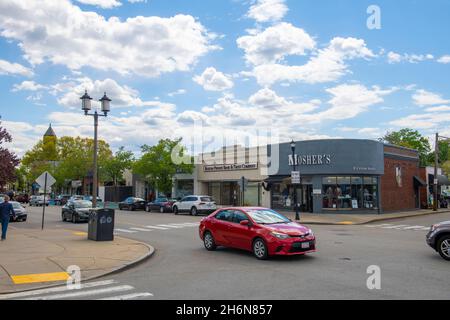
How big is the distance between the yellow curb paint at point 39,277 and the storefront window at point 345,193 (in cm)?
2512

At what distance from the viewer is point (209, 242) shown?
1310 centimetres

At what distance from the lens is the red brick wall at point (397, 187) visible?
33.3m


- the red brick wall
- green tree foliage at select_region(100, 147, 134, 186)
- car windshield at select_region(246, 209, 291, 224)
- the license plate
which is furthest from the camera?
green tree foliage at select_region(100, 147, 134, 186)

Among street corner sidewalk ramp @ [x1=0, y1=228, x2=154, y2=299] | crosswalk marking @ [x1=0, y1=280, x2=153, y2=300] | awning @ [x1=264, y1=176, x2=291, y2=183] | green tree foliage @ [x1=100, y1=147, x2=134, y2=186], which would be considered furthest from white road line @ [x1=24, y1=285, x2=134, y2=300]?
green tree foliage @ [x1=100, y1=147, x2=134, y2=186]

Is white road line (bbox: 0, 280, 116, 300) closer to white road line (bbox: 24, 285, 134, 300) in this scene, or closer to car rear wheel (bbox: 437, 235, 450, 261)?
white road line (bbox: 24, 285, 134, 300)

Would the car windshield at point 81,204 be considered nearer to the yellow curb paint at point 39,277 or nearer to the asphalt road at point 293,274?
the asphalt road at point 293,274

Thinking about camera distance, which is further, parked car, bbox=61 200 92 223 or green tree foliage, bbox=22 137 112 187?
green tree foliage, bbox=22 137 112 187

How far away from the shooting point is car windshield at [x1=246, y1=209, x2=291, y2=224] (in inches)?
455

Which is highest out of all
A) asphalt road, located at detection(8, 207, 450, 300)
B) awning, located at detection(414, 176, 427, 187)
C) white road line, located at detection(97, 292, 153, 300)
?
awning, located at detection(414, 176, 427, 187)

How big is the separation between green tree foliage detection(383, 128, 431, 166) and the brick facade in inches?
1671

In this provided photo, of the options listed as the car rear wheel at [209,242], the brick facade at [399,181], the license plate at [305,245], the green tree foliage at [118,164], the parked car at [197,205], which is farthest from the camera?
the green tree foliage at [118,164]

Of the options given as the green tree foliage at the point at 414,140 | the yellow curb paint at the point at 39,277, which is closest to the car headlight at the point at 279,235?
the yellow curb paint at the point at 39,277

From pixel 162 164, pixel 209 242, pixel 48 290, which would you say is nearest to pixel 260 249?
pixel 209 242

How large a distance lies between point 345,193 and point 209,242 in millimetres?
20853
